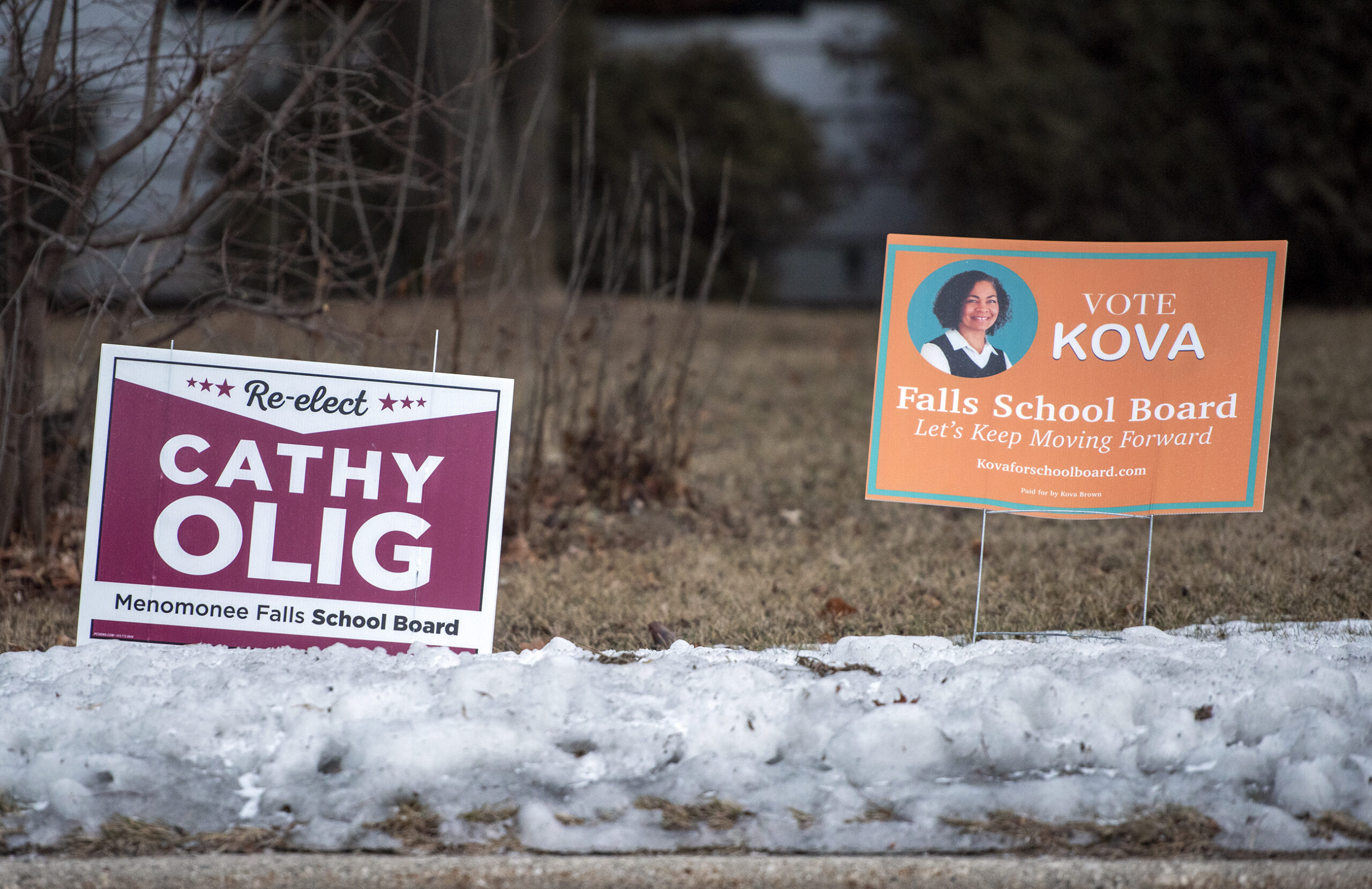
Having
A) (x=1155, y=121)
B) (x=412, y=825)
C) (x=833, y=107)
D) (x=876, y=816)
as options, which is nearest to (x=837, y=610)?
(x=876, y=816)

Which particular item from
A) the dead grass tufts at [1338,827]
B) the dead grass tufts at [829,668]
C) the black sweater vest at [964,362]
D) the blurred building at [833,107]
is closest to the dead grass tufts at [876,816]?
the dead grass tufts at [829,668]

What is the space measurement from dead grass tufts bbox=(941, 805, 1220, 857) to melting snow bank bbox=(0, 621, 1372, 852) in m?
0.04

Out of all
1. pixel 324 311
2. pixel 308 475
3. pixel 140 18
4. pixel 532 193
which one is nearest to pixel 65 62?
pixel 140 18

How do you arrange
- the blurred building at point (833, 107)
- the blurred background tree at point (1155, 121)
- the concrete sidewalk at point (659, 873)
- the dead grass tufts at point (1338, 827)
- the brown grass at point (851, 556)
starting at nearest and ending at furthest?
the concrete sidewalk at point (659, 873) → the dead grass tufts at point (1338, 827) → the brown grass at point (851, 556) → the blurred background tree at point (1155, 121) → the blurred building at point (833, 107)

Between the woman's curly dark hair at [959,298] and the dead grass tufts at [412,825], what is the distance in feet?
8.23

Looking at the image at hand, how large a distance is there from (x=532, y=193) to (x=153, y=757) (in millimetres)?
9599

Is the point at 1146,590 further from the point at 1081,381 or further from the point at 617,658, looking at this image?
the point at 617,658

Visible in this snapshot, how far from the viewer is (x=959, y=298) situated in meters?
4.32

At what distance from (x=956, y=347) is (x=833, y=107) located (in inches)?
713

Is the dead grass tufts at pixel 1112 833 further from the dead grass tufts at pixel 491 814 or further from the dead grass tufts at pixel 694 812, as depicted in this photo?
the dead grass tufts at pixel 491 814

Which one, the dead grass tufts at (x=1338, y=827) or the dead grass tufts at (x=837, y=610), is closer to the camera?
the dead grass tufts at (x=1338, y=827)

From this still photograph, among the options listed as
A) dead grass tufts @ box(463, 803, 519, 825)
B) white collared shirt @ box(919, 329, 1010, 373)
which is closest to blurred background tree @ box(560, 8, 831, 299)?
white collared shirt @ box(919, 329, 1010, 373)

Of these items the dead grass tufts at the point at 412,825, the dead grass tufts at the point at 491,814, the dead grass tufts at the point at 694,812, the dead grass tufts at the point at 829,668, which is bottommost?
the dead grass tufts at the point at 412,825

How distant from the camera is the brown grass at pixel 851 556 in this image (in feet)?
14.8
